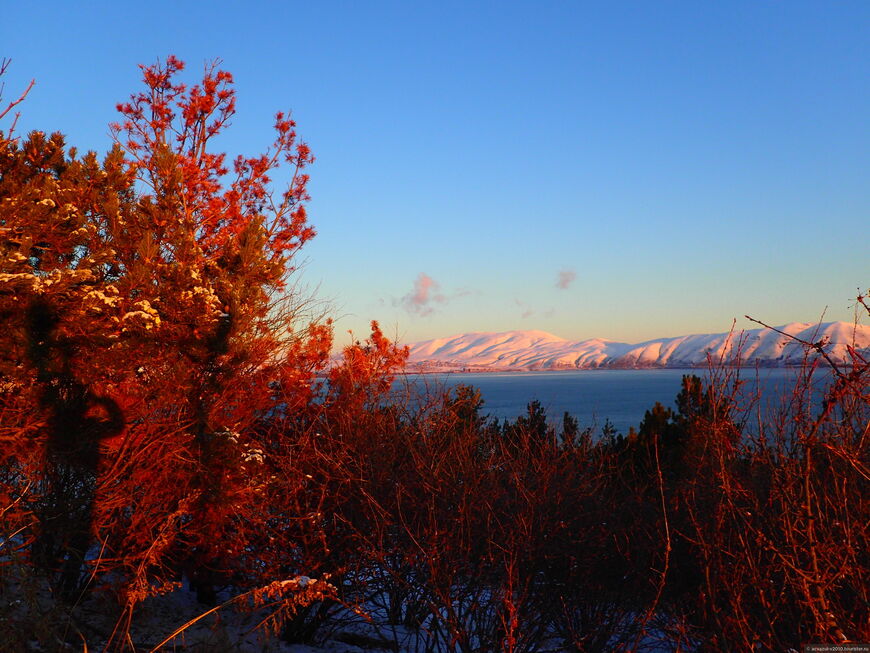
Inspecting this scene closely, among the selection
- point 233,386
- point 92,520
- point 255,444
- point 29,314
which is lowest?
point 92,520

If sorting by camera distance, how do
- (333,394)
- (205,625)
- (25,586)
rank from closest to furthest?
(25,586) < (205,625) < (333,394)

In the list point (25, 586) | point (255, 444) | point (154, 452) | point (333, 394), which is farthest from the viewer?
point (333, 394)

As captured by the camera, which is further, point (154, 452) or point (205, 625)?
point (205, 625)

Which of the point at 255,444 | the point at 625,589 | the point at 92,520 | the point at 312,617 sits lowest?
the point at 312,617

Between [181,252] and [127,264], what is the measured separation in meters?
→ 0.69

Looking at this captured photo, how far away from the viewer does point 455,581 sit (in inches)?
282

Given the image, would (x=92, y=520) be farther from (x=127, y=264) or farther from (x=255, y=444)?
(x=127, y=264)

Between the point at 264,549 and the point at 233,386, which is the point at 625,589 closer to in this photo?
the point at 264,549

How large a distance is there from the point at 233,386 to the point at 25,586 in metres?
4.36

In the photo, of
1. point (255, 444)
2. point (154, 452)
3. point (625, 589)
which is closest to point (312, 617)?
point (255, 444)

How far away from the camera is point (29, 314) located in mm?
7434

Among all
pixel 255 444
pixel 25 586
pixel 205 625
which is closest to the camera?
pixel 25 586

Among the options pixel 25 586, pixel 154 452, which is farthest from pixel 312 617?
pixel 25 586

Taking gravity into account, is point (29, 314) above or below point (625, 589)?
above
